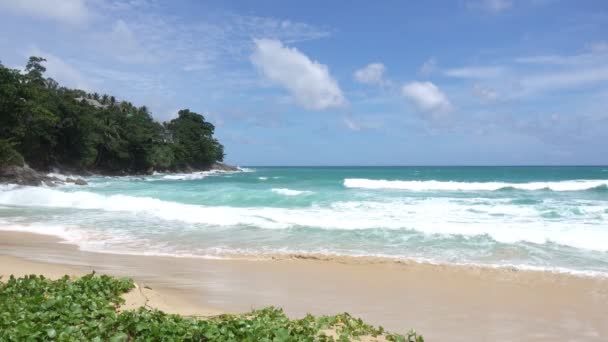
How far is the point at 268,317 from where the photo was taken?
4.06m

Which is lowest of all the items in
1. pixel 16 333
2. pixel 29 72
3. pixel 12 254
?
pixel 12 254

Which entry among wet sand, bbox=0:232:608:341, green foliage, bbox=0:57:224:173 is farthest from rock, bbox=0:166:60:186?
wet sand, bbox=0:232:608:341

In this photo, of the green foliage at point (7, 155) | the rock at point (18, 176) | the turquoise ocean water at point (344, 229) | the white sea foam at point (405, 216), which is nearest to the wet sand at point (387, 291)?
the turquoise ocean water at point (344, 229)

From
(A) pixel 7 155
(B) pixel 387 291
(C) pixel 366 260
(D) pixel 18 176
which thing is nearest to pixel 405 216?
(C) pixel 366 260

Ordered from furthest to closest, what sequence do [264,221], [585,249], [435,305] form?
1. [264,221]
2. [585,249]
3. [435,305]

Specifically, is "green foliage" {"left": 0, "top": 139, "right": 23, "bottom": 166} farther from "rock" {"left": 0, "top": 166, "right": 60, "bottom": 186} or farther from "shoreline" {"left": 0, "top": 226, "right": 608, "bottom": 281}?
"shoreline" {"left": 0, "top": 226, "right": 608, "bottom": 281}

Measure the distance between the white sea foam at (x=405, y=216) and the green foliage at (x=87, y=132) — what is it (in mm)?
13839

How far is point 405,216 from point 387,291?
27.8 ft

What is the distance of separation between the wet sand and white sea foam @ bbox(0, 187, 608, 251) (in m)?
3.83

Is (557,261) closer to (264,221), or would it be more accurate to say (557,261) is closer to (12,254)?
(264,221)

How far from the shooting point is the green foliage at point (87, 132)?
3098 cm

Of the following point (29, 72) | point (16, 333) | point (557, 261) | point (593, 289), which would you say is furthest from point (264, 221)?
point (29, 72)

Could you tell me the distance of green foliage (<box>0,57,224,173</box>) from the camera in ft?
102

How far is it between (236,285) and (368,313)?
7.29ft
